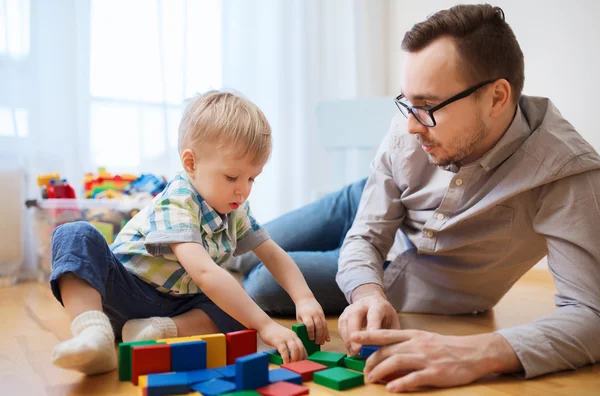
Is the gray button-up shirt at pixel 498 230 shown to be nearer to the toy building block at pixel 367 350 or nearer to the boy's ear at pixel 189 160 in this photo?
the toy building block at pixel 367 350

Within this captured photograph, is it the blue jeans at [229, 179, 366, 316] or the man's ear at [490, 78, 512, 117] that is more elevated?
the man's ear at [490, 78, 512, 117]

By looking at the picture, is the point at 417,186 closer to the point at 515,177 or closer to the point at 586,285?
the point at 515,177

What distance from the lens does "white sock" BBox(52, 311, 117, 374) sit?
3.12 ft

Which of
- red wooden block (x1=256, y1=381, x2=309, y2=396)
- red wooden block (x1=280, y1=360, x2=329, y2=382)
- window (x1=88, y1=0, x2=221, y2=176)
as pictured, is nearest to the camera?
red wooden block (x1=256, y1=381, x2=309, y2=396)

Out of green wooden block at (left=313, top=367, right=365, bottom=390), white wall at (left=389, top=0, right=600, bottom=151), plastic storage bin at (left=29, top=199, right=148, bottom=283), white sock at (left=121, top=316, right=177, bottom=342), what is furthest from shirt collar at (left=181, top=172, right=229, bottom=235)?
white wall at (left=389, top=0, right=600, bottom=151)

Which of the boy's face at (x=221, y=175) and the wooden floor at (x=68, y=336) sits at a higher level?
the boy's face at (x=221, y=175)

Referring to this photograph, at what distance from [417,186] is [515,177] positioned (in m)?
0.30

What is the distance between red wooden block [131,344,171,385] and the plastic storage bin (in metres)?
1.36

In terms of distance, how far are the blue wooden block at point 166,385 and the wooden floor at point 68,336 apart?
6cm

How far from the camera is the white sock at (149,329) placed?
1226mm

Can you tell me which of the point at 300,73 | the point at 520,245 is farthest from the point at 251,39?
the point at 520,245

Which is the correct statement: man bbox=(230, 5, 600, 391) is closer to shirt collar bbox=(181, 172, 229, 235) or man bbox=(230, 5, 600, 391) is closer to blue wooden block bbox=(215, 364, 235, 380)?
blue wooden block bbox=(215, 364, 235, 380)

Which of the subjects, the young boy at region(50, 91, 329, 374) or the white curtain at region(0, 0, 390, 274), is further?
the white curtain at region(0, 0, 390, 274)

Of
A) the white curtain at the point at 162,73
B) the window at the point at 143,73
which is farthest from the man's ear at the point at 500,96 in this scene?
the window at the point at 143,73
